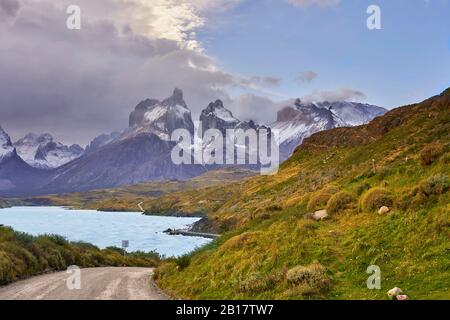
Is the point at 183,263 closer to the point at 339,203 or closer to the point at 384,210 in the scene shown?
the point at 339,203

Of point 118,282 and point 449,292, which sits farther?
point 118,282

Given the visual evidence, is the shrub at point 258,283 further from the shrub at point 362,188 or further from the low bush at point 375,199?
the shrub at point 362,188

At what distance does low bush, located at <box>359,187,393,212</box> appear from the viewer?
95.1 ft

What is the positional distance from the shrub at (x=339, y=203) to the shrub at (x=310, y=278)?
37.3 feet

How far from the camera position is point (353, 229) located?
27000mm

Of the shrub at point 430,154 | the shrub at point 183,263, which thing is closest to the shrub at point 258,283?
the shrub at point 183,263

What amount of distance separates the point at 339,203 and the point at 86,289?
56.4 feet

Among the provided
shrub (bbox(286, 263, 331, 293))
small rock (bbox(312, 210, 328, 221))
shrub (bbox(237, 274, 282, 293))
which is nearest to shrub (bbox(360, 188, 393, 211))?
small rock (bbox(312, 210, 328, 221))

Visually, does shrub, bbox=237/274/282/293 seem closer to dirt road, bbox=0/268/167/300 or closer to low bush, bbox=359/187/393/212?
dirt road, bbox=0/268/167/300

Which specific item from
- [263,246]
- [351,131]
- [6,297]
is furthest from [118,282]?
[351,131]

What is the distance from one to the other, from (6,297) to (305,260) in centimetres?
1501

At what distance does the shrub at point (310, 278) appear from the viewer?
1968cm
